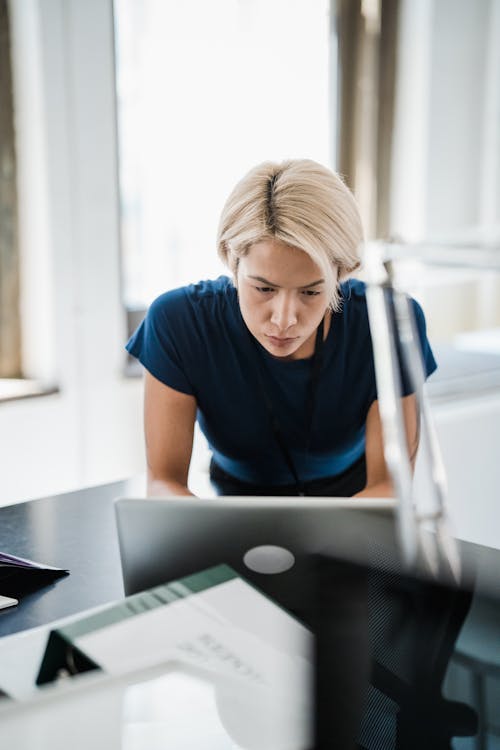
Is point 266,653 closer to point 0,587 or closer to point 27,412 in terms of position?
point 0,587

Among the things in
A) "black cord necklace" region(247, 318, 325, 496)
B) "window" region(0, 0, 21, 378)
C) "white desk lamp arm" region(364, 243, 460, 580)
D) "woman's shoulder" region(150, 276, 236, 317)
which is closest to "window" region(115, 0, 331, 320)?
"window" region(0, 0, 21, 378)

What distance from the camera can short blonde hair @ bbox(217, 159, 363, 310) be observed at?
1.38 m

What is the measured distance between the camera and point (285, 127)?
113 inches

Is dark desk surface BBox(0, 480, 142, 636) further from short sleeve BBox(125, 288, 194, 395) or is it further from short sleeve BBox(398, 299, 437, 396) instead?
A: short sleeve BBox(398, 299, 437, 396)

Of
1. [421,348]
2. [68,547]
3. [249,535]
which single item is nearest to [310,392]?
[421,348]

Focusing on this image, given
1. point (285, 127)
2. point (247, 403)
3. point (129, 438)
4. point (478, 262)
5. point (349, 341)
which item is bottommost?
point (129, 438)

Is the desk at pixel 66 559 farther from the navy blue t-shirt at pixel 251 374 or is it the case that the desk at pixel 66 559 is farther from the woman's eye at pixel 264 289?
the woman's eye at pixel 264 289

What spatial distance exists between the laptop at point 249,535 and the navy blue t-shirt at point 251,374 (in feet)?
2.14

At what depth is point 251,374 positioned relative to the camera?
1.63 meters

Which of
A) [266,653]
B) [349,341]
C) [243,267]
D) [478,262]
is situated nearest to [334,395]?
[349,341]

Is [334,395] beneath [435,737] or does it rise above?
above

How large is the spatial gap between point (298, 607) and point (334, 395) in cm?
79

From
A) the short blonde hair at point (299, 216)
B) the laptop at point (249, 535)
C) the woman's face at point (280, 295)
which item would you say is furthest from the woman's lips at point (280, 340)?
the laptop at point (249, 535)

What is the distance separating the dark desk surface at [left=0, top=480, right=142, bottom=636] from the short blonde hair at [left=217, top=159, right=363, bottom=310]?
52 centimetres
